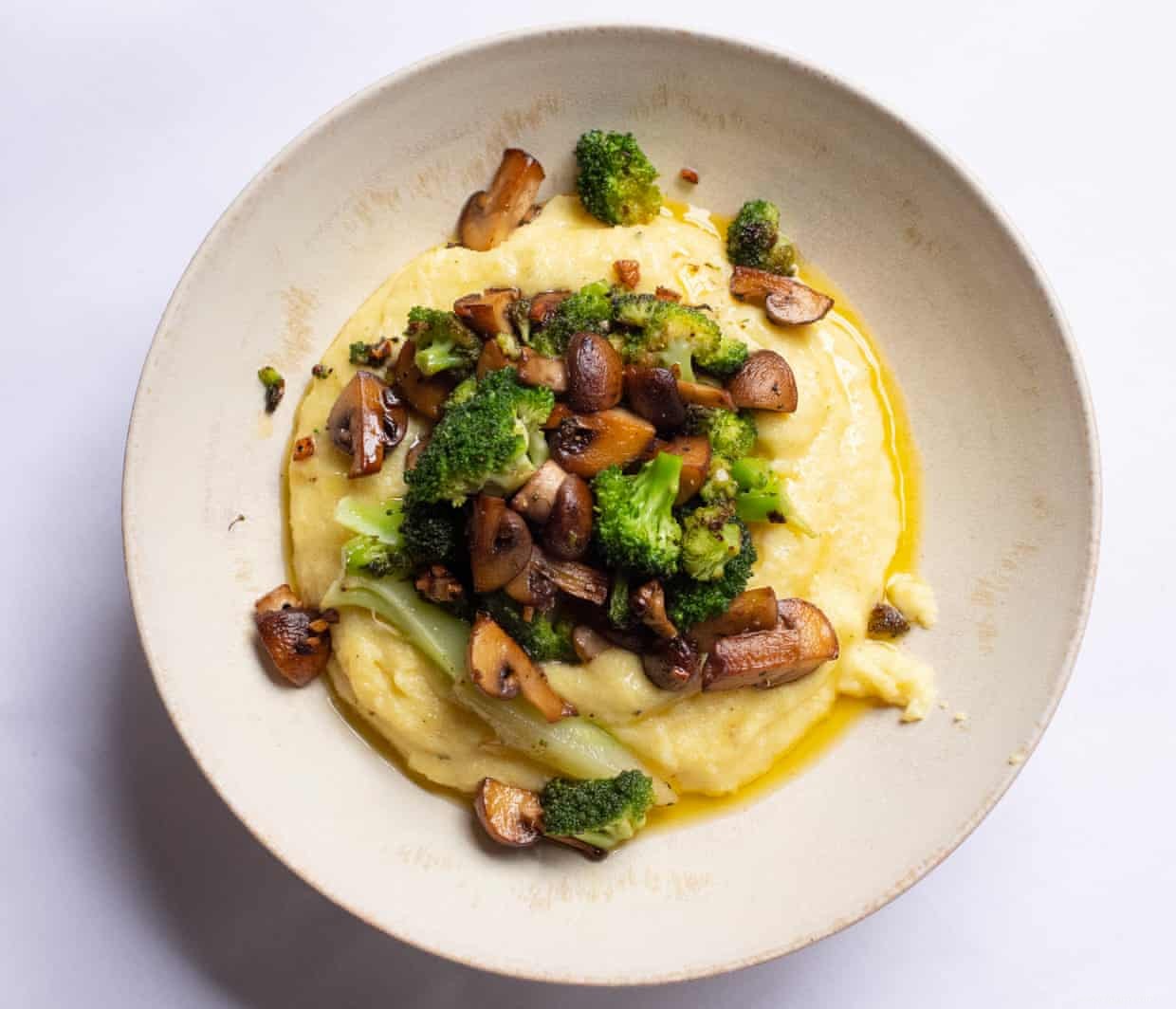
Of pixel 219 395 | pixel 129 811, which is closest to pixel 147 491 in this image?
pixel 219 395

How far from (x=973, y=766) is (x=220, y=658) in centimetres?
356

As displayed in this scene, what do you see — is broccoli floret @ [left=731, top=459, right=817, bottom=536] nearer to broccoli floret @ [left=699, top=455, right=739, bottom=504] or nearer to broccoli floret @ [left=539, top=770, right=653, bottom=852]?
broccoli floret @ [left=699, top=455, right=739, bottom=504]

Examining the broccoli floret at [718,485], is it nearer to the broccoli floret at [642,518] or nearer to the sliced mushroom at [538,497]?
the broccoli floret at [642,518]

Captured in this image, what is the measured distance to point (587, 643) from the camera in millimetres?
4238

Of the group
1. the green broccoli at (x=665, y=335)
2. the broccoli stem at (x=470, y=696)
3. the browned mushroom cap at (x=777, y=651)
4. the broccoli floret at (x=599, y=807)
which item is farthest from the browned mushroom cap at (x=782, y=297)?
the broccoli floret at (x=599, y=807)

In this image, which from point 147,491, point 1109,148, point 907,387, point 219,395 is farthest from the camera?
point 1109,148

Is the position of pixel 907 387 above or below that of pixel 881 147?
below

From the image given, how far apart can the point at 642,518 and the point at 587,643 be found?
0.72 meters

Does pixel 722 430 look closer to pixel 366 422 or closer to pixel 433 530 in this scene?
pixel 433 530

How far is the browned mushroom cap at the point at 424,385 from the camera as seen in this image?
175 inches

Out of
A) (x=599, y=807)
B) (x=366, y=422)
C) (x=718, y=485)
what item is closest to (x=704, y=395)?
(x=718, y=485)

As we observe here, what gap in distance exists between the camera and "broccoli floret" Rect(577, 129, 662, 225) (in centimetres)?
457

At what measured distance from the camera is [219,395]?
4.58 m

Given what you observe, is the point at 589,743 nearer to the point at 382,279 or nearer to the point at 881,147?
the point at 382,279
